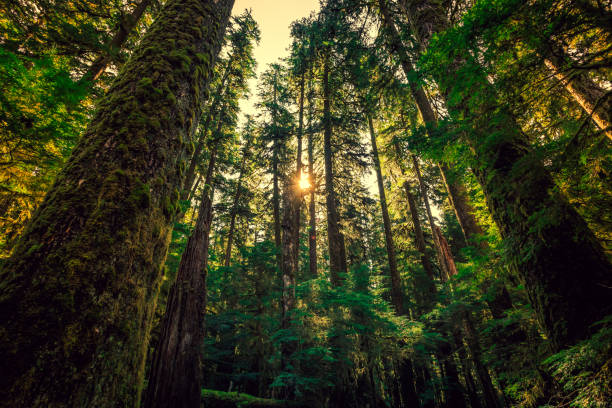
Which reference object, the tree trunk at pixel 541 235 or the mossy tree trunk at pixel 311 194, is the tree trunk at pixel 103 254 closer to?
the tree trunk at pixel 541 235

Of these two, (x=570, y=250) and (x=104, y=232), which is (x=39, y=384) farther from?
(x=570, y=250)

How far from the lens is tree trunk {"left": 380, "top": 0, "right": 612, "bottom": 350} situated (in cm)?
235

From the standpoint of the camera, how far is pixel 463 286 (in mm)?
5812

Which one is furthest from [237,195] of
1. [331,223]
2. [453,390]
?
[453,390]

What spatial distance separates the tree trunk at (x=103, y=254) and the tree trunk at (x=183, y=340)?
2.44 m

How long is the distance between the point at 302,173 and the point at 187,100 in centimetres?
1292

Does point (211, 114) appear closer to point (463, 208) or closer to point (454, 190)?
point (454, 190)

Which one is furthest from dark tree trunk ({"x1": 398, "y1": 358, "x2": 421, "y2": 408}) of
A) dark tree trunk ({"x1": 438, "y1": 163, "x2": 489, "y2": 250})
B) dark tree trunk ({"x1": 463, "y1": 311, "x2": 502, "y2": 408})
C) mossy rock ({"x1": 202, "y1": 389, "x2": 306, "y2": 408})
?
dark tree trunk ({"x1": 438, "y1": 163, "x2": 489, "y2": 250})

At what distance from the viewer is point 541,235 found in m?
2.69

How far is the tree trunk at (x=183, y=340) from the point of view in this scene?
3321 mm

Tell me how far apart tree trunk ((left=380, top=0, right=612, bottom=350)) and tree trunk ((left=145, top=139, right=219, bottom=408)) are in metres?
4.51

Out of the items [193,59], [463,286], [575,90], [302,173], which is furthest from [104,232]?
[302,173]

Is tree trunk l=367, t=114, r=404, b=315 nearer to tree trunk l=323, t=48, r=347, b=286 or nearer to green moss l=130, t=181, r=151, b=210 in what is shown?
tree trunk l=323, t=48, r=347, b=286

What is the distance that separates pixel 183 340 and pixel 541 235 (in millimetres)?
4893
